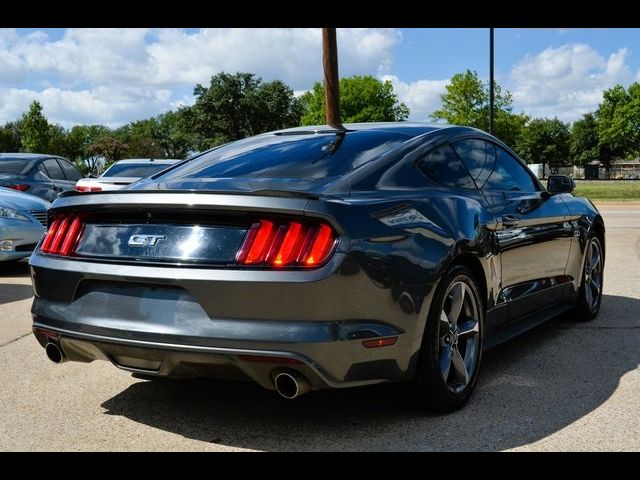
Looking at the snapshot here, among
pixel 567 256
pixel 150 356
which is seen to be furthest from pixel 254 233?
pixel 567 256

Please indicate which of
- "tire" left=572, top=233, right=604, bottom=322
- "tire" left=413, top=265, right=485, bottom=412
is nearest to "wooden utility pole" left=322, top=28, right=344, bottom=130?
"tire" left=572, top=233, right=604, bottom=322

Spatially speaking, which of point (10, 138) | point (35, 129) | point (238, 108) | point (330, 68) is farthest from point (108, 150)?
point (330, 68)

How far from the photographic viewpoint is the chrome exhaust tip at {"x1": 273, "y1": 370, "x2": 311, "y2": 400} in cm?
319

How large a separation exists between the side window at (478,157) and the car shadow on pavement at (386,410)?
3.91 ft

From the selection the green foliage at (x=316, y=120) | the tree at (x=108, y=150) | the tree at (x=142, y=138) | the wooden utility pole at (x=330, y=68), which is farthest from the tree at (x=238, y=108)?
the wooden utility pole at (x=330, y=68)

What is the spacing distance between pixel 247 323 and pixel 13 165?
10.4 m

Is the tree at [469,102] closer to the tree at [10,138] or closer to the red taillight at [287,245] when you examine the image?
the red taillight at [287,245]

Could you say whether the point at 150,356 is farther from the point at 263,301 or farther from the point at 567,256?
the point at 567,256

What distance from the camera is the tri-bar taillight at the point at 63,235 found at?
3.71m

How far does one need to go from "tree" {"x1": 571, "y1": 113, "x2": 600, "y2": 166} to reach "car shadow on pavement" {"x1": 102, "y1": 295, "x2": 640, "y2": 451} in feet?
375

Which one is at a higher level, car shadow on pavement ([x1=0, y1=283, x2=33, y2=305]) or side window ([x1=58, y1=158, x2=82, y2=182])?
side window ([x1=58, y1=158, x2=82, y2=182])

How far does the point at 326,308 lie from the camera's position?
316 cm

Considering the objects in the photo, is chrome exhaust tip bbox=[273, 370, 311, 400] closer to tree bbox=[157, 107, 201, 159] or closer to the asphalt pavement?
the asphalt pavement

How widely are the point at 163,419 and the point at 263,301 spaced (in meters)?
1.06
